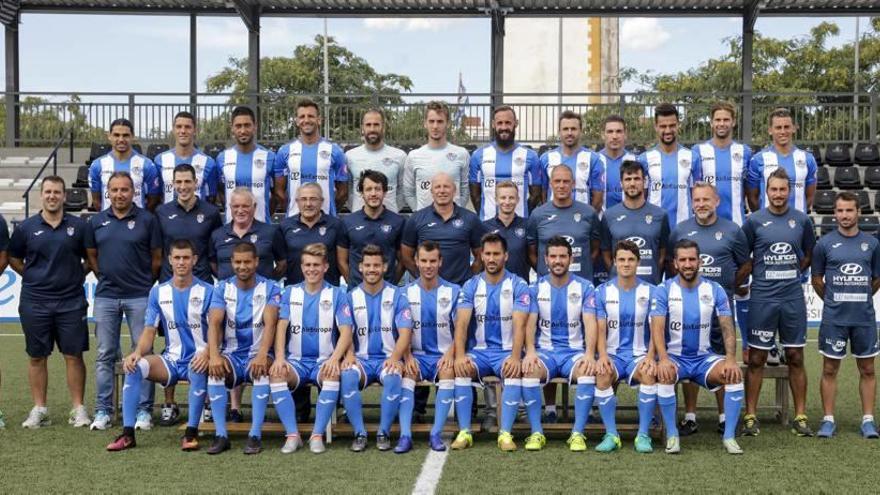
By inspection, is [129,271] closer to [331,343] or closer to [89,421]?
[89,421]

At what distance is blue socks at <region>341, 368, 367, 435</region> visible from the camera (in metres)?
6.93

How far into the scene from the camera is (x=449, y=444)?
6980 mm

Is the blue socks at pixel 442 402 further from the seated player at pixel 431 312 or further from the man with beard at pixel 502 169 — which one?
the man with beard at pixel 502 169

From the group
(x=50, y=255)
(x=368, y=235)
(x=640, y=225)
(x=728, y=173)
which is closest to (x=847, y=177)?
(x=728, y=173)

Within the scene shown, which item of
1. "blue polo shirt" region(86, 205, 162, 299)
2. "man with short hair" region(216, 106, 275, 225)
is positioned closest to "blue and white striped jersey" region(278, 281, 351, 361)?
"blue polo shirt" region(86, 205, 162, 299)

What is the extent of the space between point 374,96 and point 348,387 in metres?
11.3

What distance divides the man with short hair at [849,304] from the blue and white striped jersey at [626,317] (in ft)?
4.17

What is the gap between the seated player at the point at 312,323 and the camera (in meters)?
7.10

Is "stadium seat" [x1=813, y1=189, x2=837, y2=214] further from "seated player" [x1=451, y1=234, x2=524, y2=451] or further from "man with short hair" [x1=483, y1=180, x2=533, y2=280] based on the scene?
"seated player" [x1=451, y1=234, x2=524, y2=451]

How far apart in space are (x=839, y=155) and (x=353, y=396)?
13252 mm

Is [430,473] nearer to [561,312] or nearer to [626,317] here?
[561,312]

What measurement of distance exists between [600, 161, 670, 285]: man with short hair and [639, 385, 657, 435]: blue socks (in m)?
1.04

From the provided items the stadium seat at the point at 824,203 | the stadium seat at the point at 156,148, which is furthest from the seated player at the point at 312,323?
the stadium seat at the point at 824,203

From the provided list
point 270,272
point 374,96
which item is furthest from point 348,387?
point 374,96
